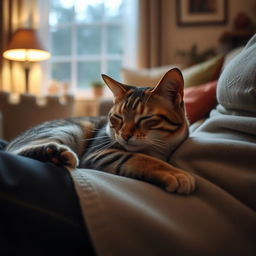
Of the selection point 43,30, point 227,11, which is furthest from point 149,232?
point 43,30

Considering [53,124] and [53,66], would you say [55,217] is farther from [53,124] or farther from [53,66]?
[53,66]

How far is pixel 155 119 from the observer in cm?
81

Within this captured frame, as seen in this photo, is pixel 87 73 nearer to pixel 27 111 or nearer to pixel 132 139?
pixel 27 111

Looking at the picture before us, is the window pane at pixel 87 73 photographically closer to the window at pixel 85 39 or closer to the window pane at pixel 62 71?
the window at pixel 85 39

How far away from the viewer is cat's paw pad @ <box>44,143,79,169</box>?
64 cm

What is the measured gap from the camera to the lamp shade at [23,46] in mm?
2520

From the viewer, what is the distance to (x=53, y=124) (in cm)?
105

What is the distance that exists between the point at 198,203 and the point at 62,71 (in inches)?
111

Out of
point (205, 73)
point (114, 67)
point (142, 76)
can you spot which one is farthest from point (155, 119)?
point (114, 67)

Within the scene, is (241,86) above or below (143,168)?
above

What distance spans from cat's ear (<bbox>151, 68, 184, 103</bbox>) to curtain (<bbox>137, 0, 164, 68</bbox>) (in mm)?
1891

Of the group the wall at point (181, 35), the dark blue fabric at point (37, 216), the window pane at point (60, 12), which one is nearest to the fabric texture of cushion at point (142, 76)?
the wall at point (181, 35)

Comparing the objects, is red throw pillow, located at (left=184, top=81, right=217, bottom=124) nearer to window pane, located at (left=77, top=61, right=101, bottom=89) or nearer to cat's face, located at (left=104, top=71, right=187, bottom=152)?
cat's face, located at (left=104, top=71, right=187, bottom=152)

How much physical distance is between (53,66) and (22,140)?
2.38m
